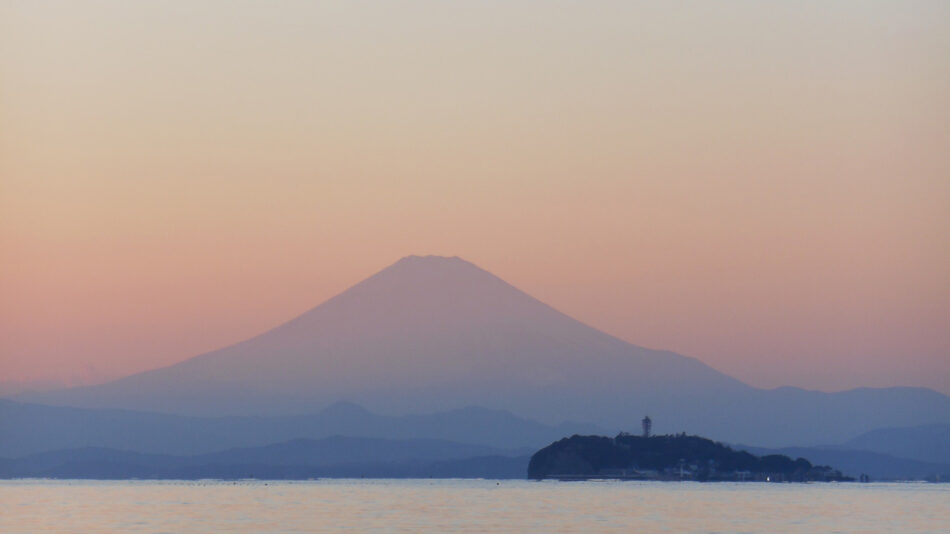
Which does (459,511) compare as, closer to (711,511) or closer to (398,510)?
(398,510)

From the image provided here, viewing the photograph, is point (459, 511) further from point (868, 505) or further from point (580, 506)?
point (868, 505)

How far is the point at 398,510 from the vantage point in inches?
4434

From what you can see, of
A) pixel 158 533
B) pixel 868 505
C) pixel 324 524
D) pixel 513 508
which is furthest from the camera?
pixel 868 505

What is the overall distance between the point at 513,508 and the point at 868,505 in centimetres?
3412

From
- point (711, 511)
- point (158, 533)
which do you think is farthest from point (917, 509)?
point (158, 533)

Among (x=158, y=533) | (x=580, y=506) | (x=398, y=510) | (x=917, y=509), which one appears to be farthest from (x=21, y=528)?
(x=917, y=509)

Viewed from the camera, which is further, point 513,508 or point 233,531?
point 513,508

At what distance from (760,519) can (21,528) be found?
1735 inches

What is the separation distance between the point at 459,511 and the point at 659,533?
27.1m

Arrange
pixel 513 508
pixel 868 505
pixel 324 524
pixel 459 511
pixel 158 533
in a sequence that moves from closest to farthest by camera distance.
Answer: pixel 158 533, pixel 324 524, pixel 459 511, pixel 513 508, pixel 868 505

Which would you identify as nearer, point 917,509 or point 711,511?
point 711,511

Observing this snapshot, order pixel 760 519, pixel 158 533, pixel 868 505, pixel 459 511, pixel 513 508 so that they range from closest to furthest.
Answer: pixel 158 533 < pixel 760 519 < pixel 459 511 < pixel 513 508 < pixel 868 505

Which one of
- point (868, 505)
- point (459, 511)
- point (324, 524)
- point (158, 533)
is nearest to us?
point (158, 533)

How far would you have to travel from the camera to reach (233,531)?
8456 cm
